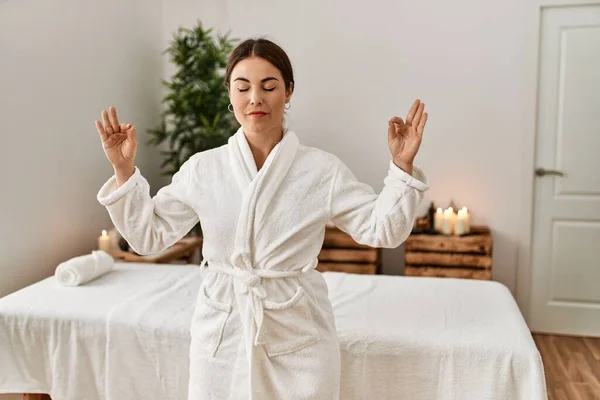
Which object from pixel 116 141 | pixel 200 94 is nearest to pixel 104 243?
pixel 200 94

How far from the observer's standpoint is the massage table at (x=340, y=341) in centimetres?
184

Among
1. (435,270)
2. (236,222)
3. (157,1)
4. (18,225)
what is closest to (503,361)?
(236,222)

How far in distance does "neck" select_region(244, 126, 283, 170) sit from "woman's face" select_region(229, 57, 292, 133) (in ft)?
0.11

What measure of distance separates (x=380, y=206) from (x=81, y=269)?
163cm

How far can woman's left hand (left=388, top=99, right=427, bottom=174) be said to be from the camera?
127cm

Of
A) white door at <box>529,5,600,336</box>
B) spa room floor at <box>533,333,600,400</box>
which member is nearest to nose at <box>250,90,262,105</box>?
spa room floor at <box>533,333,600,400</box>

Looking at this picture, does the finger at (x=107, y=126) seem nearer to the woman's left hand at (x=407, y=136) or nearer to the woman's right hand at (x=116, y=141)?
the woman's right hand at (x=116, y=141)

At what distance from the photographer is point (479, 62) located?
3.47 meters

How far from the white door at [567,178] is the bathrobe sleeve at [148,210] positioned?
2.71m

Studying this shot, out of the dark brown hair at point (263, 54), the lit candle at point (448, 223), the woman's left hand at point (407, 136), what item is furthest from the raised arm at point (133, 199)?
the lit candle at point (448, 223)

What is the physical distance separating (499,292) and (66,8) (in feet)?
8.07

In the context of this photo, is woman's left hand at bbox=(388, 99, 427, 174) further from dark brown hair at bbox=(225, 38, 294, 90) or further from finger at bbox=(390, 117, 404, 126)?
dark brown hair at bbox=(225, 38, 294, 90)

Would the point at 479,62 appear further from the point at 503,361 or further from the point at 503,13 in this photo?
the point at 503,361

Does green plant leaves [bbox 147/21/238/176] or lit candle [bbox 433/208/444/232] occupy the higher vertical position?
green plant leaves [bbox 147/21/238/176]
